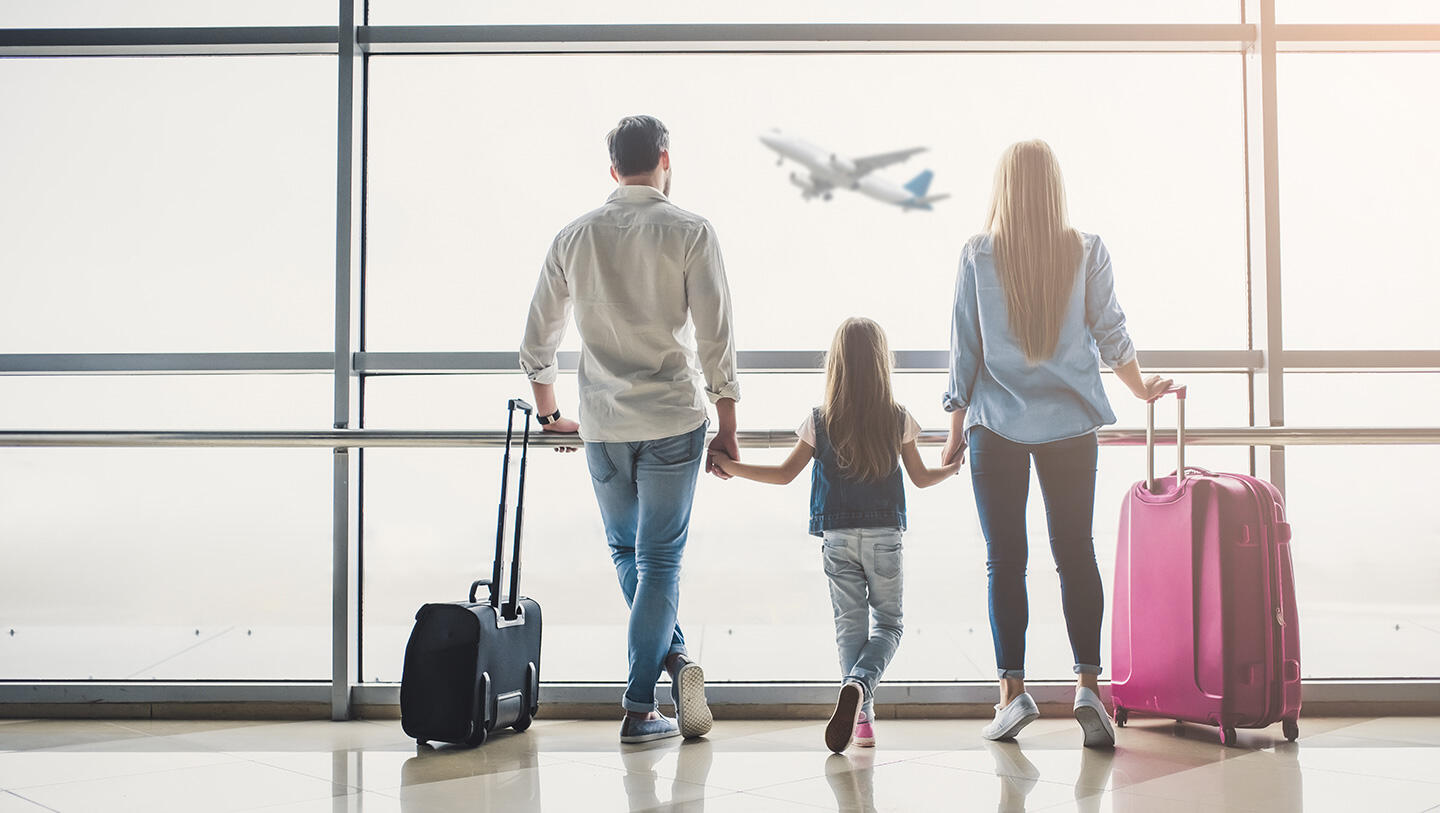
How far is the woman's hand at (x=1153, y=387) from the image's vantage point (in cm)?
229

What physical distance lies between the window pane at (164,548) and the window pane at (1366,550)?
8.40 ft

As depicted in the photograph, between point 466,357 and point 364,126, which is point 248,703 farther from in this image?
point 364,126

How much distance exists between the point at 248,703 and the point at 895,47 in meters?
2.39

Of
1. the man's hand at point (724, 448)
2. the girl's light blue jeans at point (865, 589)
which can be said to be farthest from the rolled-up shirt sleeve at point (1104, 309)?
the man's hand at point (724, 448)

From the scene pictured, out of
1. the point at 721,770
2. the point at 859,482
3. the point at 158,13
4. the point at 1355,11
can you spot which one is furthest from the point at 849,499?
the point at 158,13

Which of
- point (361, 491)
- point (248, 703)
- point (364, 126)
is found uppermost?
point (364, 126)

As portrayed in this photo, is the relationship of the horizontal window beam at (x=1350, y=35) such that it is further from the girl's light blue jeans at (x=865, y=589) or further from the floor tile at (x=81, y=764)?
the floor tile at (x=81, y=764)

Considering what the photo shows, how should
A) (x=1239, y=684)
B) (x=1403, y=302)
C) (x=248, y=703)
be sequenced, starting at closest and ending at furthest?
(x=1239, y=684), (x=248, y=703), (x=1403, y=302)

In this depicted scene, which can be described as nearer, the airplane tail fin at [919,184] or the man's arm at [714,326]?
the man's arm at [714,326]

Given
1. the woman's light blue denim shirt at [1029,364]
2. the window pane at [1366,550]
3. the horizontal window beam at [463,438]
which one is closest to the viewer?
the woman's light blue denim shirt at [1029,364]

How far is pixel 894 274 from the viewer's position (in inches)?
111

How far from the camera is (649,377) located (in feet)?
7.26

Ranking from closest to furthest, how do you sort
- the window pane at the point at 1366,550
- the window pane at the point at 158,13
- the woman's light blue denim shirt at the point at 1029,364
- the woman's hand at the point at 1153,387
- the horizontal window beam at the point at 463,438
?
the woman's light blue denim shirt at the point at 1029,364 < the woman's hand at the point at 1153,387 < the horizontal window beam at the point at 463,438 < the window pane at the point at 1366,550 < the window pane at the point at 158,13

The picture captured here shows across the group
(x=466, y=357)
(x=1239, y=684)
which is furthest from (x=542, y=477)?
(x=1239, y=684)
